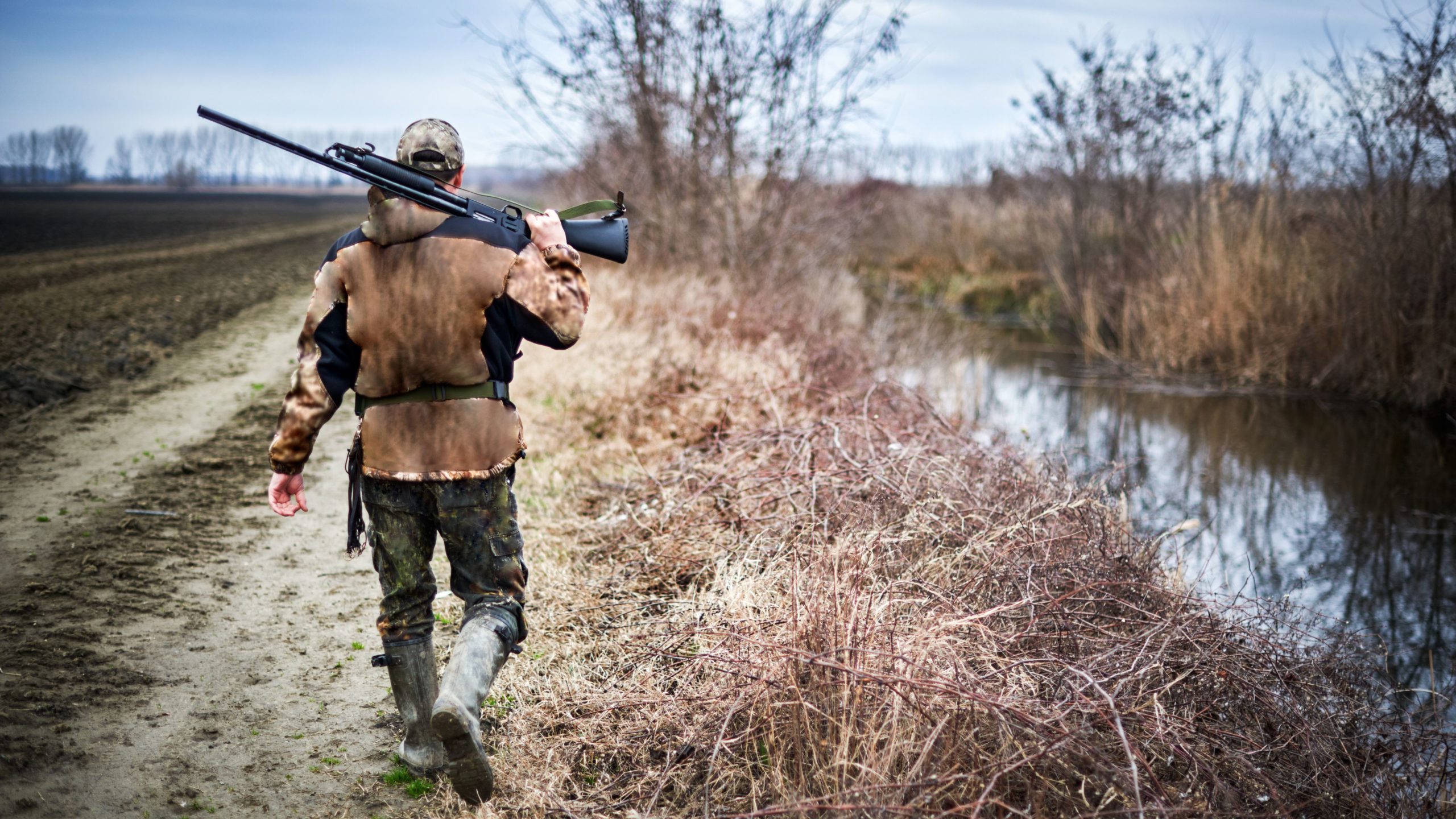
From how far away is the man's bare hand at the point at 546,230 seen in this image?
3.03 m

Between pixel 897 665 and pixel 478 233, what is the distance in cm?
184

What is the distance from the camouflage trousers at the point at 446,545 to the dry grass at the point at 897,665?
0.53 m

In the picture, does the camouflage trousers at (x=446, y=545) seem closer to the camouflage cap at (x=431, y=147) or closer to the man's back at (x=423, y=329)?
the man's back at (x=423, y=329)

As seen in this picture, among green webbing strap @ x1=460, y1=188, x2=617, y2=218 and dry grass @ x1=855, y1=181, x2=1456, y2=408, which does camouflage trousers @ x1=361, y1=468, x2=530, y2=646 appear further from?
dry grass @ x1=855, y1=181, x2=1456, y2=408

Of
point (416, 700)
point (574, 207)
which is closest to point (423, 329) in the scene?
point (574, 207)

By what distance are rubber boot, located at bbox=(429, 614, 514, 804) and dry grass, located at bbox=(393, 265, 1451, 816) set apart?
0.22m

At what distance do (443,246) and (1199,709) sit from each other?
2949mm

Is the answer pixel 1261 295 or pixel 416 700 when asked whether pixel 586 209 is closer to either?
pixel 416 700

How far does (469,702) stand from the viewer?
108 inches

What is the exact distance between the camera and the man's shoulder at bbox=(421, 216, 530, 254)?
2.87 meters

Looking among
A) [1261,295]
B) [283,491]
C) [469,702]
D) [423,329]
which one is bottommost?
[469,702]

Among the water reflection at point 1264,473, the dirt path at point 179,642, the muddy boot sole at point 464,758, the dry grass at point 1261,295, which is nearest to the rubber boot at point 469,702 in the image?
the muddy boot sole at point 464,758

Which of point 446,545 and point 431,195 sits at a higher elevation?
point 431,195

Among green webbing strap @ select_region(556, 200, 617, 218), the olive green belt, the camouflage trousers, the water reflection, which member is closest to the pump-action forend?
green webbing strap @ select_region(556, 200, 617, 218)
